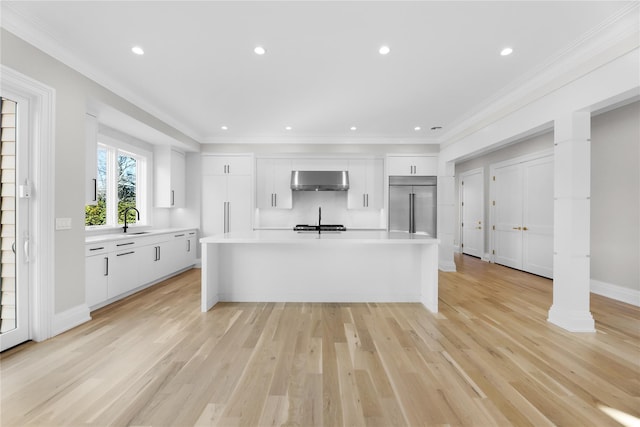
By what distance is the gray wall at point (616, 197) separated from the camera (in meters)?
3.58

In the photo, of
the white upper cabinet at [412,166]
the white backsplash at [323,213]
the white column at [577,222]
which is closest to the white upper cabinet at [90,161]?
the white backsplash at [323,213]

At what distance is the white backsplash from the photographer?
6.07 metres

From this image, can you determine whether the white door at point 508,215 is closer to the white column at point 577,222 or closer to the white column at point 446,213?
the white column at point 446,213

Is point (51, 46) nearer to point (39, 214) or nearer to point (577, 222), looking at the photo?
point (39, 214)

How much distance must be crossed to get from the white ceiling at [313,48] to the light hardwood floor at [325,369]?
2778mm

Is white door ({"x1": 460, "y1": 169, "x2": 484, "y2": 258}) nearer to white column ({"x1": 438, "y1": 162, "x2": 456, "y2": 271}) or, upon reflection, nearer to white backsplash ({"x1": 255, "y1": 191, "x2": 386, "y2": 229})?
white column ({"x1": 438, "y1": 162, "x2": 456, "y2": 271})

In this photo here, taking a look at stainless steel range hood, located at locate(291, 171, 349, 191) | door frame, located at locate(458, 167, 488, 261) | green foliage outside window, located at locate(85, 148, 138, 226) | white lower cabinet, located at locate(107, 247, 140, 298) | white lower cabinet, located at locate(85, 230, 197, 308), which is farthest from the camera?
door frame, located at locate(458, 167, 488, 261)

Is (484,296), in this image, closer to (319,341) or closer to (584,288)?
(584,288)

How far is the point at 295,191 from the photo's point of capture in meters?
6.05

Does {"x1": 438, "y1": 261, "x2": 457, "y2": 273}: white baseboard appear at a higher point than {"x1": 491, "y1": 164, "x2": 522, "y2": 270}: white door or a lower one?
lower

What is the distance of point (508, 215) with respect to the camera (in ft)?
19.3

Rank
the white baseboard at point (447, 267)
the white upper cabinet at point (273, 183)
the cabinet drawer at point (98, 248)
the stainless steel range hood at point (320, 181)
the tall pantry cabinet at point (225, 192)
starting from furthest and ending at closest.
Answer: the white upper cabinet at point (273, 183) < the tall pantry cabinet at point (225, 192) < the stainless steel range hood at point (320, 181) < the white baseboard at point (447, 267) < the cabinet drawer at point (98, 248)

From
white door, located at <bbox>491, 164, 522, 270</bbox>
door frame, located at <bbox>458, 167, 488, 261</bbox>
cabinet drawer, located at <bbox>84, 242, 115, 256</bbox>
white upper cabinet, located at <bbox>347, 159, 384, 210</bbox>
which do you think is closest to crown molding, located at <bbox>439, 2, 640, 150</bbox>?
white upper cabinet, located at <bbox>347, 159, 384, 210</bbox>

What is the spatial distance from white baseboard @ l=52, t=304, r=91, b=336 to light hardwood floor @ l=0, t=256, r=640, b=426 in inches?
3.5
